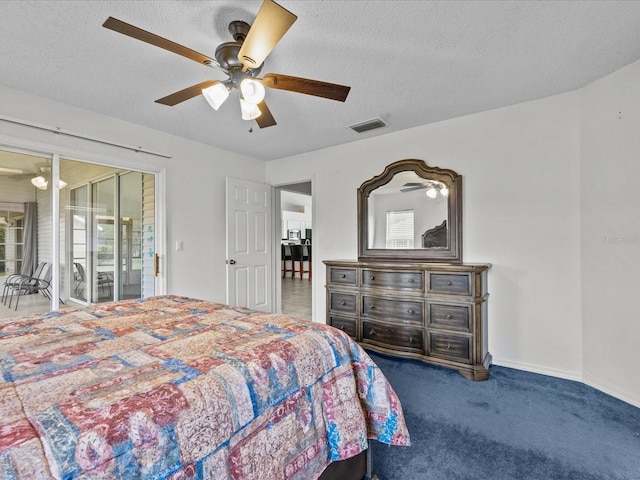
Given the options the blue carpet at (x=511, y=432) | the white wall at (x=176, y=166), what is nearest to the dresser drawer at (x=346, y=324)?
the blue carpet at (x=511, y=432)

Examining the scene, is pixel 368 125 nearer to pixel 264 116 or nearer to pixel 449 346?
pixel 264 116

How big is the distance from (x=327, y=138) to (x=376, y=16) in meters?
1.96

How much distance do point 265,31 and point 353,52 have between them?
2.73 ft

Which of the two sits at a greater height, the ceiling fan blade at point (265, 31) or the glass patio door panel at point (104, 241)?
the ceiling fan blade at point (265, 31)

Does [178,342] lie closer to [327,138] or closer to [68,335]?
[68,335]

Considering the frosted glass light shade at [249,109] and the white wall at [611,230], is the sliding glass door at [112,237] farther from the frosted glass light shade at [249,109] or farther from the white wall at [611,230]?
the white wall at [611,230]

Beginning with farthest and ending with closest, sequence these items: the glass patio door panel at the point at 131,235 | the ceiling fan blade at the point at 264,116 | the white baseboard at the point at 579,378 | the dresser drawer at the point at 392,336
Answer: the glass patio door panel at the point at 131,235 → the dresser drawer at the point at 392,336 → the white baseboard at the point at 579,378 → the ceiling fan blade at the point at 264,116

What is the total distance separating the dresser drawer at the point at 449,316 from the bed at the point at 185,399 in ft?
4.98

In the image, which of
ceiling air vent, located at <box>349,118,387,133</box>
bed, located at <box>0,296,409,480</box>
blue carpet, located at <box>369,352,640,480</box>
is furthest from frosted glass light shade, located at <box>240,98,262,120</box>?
blue carpet, located at <box>369,352,640,480</box>

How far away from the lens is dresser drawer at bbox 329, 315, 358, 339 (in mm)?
3279

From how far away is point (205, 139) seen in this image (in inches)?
145

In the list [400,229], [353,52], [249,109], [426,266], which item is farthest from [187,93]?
[400,229]

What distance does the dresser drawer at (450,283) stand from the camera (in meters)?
2.66

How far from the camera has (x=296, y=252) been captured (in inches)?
358
